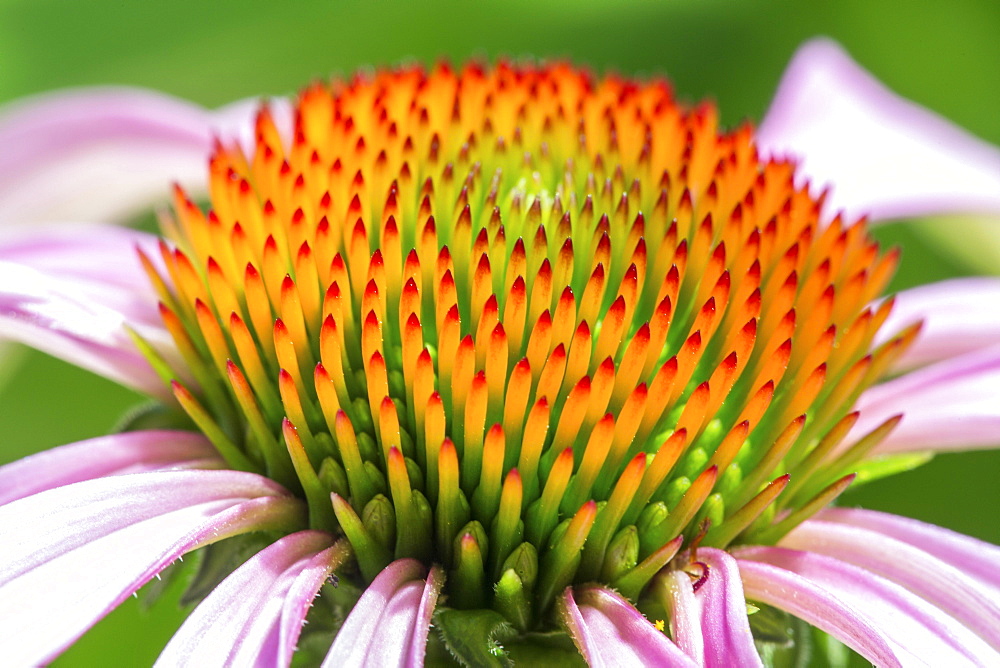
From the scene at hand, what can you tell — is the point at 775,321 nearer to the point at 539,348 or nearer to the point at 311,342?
the point at 539,348

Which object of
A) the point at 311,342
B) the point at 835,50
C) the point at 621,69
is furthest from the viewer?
the point at 621,69

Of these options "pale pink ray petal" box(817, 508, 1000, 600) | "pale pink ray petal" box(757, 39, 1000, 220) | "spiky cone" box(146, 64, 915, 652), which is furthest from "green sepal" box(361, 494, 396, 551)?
"pale pink ray petal" box(757, 39, 1000, 220)

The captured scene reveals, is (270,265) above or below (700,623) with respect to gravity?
above

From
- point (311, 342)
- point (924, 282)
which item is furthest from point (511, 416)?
point (924, 282)

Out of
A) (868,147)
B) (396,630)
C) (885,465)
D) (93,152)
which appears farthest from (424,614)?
(868,147)

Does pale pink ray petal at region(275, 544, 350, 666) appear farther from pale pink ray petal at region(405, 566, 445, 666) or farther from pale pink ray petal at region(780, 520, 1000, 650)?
pale pink ray petal at region(780, 520, 1000, 650)
